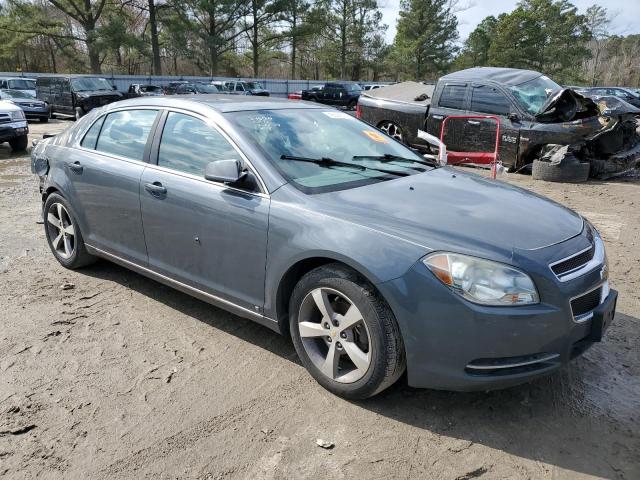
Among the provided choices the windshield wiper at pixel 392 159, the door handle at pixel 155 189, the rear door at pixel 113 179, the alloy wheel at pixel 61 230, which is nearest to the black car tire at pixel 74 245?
the alloy wheel at pixel 61 230

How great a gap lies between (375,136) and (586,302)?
206 cm

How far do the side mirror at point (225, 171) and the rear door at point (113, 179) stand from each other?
918mm

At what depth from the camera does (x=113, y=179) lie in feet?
12.9

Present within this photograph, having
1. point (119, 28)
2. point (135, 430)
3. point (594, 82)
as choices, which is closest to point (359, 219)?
point (135, 430)

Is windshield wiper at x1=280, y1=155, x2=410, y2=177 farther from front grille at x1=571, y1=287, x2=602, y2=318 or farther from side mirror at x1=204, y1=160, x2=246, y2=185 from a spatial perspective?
front grille at x1=571, y1=287, x2=602, y2=318

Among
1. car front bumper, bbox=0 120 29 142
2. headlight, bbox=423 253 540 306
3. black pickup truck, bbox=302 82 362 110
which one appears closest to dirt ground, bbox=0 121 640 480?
headlight, bbox=423 253 540 306

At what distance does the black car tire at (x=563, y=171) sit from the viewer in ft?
28.9

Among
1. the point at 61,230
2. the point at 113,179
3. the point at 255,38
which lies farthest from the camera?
the point at 255,38

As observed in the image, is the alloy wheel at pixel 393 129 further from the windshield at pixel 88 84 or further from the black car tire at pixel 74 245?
the windshield at pixel 88 84

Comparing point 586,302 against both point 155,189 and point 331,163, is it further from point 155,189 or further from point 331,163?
point 155,189

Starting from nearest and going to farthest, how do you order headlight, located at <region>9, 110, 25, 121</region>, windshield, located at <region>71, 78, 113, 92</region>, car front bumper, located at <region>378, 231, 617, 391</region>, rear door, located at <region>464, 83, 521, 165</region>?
car front bumper, located at <region>378, 231, 617, 391</region> → rear door, located at <region>464, 83, 521, 165</region> → headlight, located at <region>9, 110, 25, 121</region> → windshield, located at <region>71, 78, 113, 92</region>

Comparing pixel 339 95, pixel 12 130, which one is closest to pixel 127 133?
pixel 12 130

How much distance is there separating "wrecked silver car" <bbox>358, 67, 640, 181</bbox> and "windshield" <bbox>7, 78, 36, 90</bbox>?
75.1ft

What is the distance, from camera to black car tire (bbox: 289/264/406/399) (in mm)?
2605
